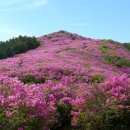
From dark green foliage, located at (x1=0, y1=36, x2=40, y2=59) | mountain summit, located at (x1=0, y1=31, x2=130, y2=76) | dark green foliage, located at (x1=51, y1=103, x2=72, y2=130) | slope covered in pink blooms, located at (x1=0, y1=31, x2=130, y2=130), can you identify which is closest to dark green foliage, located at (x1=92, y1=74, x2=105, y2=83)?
mountain summit, located at (x1=0, y1=31, x2=130, y2=76)

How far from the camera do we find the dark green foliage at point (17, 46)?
4067cm

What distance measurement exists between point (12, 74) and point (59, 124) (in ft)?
32.5

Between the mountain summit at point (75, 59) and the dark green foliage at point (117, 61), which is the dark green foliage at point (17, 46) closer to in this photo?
the mountain summit at point (75, 59)

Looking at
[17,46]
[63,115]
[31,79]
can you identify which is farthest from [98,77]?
[17,46]

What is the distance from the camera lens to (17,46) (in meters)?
44.2

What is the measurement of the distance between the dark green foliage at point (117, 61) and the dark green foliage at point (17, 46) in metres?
10.4

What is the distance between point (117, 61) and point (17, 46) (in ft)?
40.6

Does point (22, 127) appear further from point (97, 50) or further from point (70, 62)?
point (97, 50)

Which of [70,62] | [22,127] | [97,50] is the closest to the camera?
[22,127]

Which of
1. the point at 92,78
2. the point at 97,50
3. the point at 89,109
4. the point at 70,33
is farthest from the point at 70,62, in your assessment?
the point at 70,33

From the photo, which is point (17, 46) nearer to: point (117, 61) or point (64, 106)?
point (117, 61)

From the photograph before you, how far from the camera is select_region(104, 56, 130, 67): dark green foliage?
123ft

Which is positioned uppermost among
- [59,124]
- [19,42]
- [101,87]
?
[19,42]

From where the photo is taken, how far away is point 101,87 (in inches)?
614
